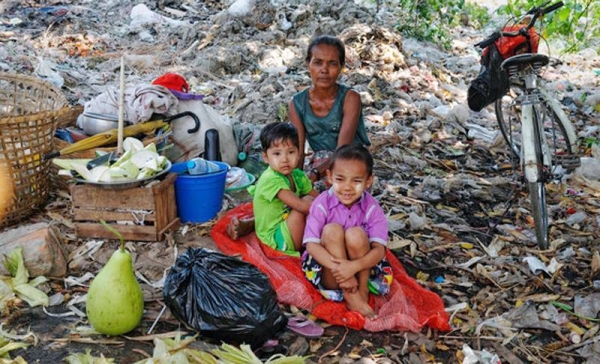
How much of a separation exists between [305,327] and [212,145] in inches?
85.6

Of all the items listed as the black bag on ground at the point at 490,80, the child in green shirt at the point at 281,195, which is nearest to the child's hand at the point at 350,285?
the child in green shirt at the point at 281,195

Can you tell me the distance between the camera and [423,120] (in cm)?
678

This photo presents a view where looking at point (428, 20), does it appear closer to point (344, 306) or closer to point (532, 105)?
point (532, 105)

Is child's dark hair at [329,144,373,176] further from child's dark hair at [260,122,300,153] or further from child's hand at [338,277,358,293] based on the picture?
child's hand at [338,277,358,293]

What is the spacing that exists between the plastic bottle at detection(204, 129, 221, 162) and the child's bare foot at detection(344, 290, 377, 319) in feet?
6.78

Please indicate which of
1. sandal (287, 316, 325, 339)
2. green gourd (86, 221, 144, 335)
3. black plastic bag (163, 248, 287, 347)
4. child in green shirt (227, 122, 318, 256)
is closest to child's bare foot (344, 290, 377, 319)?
sandal (287, 316, 325, 339)

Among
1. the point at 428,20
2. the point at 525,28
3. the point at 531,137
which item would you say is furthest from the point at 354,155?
the point at 428,20

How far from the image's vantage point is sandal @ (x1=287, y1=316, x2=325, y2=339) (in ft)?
9.40

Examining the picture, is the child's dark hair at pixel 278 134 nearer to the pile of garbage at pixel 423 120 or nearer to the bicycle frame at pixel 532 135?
the pile of garbage at pixel 423 120

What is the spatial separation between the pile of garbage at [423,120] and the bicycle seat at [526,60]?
115 cm

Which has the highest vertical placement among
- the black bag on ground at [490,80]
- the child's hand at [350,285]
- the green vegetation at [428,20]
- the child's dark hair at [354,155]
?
the green vegetation at [428,20]

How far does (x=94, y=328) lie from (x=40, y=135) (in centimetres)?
189

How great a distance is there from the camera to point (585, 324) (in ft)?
9.89

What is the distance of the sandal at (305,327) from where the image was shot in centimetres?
286
